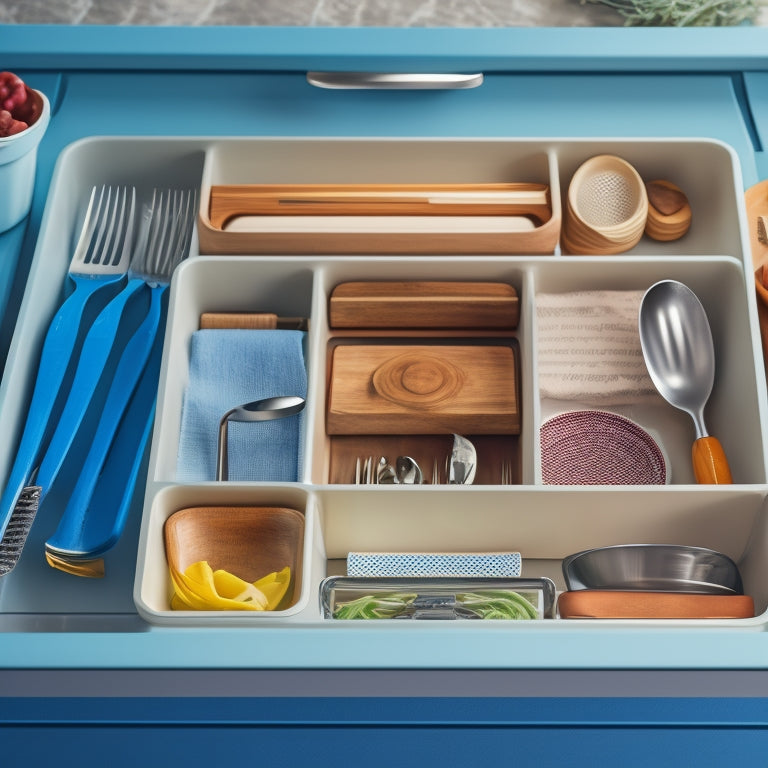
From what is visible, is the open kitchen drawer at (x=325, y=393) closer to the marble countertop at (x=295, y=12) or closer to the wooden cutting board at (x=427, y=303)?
the wooden cutting board at (x=427, y=303)

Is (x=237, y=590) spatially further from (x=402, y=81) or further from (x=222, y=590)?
(x=402, y=81)

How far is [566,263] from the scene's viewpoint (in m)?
1.16

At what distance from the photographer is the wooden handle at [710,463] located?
41.0 inches

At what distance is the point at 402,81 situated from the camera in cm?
128

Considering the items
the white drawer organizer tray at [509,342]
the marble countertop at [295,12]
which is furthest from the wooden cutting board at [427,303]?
the marble countertop at [295,12]

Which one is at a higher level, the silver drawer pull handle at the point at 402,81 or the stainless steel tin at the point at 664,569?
the silver drawer pull handle at the point at 402,81

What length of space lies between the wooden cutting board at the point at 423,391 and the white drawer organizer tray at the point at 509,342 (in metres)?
0.02

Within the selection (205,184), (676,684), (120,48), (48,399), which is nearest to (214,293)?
(205,184)

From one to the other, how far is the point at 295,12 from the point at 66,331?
829 mm

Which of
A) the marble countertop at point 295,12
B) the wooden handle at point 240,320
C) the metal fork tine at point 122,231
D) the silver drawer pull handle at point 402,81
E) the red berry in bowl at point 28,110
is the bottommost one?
the wooden handle at point 240,320

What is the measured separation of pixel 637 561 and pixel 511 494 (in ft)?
0.48

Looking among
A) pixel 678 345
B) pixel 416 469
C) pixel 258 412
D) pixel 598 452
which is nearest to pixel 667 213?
pixel 678 345

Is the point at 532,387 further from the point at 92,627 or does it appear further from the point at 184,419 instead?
the point at 92,627

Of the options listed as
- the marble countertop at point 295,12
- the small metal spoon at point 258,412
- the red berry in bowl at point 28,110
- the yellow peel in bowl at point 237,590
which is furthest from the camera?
the marble countertop at point 295,12
